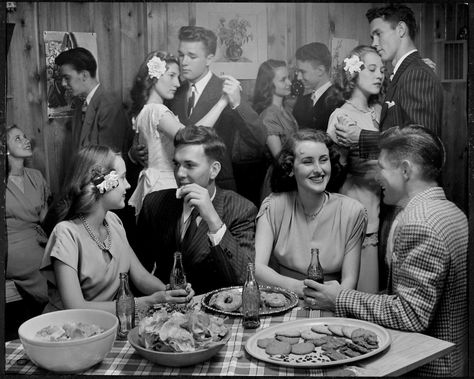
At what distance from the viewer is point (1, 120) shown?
2.49 meters

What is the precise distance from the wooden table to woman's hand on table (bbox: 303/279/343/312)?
32cm

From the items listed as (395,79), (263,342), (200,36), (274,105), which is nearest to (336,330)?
(263,342)

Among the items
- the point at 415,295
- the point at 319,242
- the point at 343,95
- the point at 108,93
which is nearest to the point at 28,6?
the point at 108,93

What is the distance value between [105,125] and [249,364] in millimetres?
1169

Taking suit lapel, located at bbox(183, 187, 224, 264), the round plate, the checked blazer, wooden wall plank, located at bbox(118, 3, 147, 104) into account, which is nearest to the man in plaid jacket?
the checked blazer

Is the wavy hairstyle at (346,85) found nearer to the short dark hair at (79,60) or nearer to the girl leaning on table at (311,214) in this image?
the girl leaning on table at (311,214)

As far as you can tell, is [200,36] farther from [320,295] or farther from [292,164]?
[320,295]

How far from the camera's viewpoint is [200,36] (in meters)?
2.53

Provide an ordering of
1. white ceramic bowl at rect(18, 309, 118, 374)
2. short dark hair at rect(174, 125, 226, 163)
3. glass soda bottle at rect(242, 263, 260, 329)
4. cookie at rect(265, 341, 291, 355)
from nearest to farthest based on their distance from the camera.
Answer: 1. white ceramic bowl at rect(18, 309, 118, 374)
2. cookie at rect(265, 341, 291, 355)
3. glass soda bottle at rect(242, 263, 260, 329)
4. short dark hair at rect(174, 125, 226, 163)

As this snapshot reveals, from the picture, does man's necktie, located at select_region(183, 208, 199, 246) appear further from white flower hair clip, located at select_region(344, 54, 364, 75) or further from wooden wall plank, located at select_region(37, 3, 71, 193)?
white flower hair clip, located at select_region(344, 54, 364, 75)

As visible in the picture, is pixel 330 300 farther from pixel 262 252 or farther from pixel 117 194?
pixel 117 194

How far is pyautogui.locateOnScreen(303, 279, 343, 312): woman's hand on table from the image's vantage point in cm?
240

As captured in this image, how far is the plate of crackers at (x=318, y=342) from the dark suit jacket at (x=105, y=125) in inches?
38.9

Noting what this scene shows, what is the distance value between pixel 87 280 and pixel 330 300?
3.21 feet
